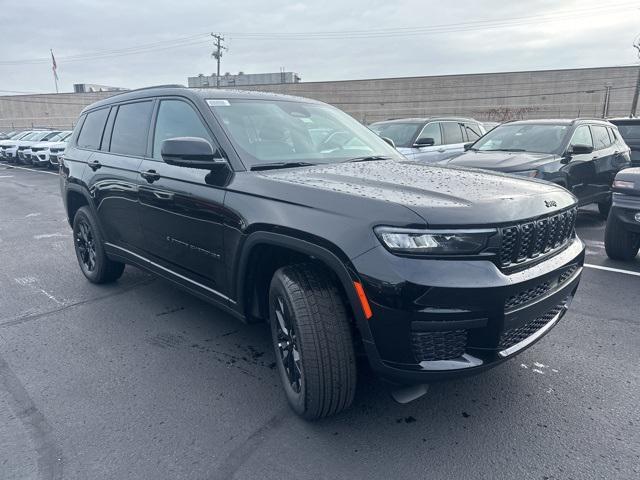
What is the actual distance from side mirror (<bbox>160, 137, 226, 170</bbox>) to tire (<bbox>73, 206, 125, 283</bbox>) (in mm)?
2115

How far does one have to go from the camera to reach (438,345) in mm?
2160

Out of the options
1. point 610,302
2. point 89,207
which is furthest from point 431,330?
point 89,207

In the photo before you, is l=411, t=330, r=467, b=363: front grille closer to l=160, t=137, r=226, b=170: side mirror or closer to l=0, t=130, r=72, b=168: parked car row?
l=160, t=137, r=226, b=170: side mirror

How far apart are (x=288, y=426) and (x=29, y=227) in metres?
7.38

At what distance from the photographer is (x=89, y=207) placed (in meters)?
4.68

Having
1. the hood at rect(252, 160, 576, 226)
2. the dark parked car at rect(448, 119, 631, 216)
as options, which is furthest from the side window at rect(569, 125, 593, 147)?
the hood at rect(252, 160, 576, 226)

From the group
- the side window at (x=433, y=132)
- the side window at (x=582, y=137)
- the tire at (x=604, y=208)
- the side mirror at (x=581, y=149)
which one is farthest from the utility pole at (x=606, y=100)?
the side mirror at (x=581, y=149)

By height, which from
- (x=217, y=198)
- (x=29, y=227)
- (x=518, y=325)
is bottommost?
(x=29, y=227)

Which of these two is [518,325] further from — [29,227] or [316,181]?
[29,227]

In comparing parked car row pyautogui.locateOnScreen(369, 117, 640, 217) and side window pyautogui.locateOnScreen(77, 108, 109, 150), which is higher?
side window pyautogui.locateOnScreen(77, 108, 109, 150)

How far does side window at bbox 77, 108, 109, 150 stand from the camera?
14.8ft

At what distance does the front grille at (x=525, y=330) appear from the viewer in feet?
7.43

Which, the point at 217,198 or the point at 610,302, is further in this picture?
the point at 610,302

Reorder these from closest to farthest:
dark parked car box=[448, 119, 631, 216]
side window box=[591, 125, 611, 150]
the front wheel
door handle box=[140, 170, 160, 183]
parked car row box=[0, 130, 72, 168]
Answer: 1. door handle box=[140, 170, 160, 183]
2. dark parked car box=[448, 119, 631, 216]
3. side window box=[591, 125, 611, 150]
4. the front wheel
5. parked car row box=[0, 130, 72, 168]
